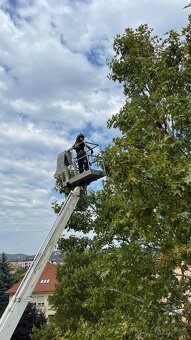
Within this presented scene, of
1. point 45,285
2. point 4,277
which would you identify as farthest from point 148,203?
point 4,277

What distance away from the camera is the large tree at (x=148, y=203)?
14.6ft

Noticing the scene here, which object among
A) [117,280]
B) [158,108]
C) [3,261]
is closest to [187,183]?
[158,108]

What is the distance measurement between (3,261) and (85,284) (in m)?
46.8

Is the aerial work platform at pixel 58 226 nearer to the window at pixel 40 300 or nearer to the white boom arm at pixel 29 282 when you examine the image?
the white boom arm at pixel 29 282

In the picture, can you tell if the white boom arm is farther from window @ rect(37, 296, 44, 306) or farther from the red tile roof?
window @ rect(37, 296, 44, 306)

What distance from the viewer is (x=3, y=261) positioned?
5853 cm

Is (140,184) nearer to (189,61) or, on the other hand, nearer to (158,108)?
(158,108)

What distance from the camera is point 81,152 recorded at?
885 cm

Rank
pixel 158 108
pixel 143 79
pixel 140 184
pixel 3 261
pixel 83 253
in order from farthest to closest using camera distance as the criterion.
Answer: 1. pixel 3 261
2. pixel 83 253
3. pixel 143 79
4. pixel 158 108
5. pixel 140 184

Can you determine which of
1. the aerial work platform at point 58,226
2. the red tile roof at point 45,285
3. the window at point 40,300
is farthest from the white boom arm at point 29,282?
the window at point 40,300

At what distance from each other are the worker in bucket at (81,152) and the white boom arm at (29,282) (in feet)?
3.18

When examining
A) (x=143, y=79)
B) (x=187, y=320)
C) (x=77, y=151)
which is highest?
(x=143, y=79)

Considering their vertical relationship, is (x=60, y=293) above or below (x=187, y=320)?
above

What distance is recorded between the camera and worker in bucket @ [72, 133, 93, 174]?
8.70m
